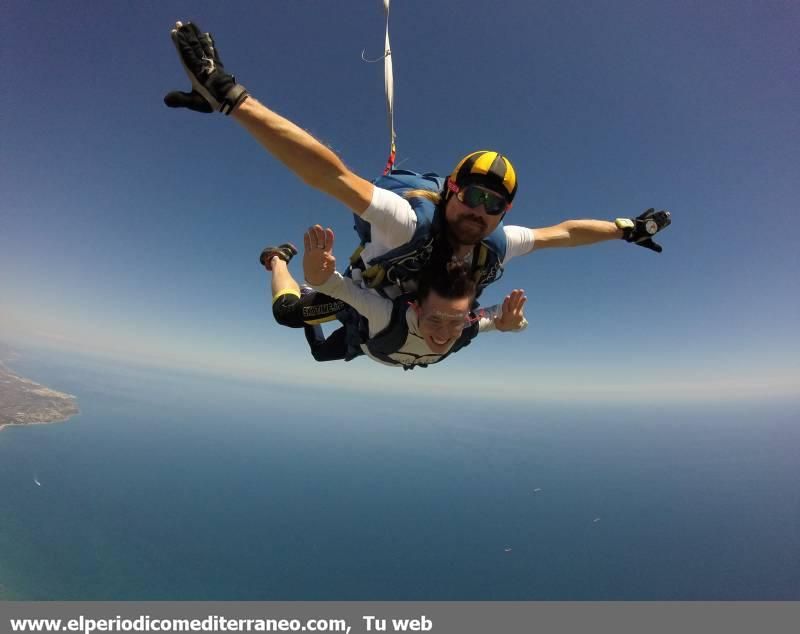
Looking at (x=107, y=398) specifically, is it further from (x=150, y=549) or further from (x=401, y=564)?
(x=401, y=564)

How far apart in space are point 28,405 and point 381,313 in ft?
318

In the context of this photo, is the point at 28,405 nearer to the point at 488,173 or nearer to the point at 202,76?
the point at 202,76

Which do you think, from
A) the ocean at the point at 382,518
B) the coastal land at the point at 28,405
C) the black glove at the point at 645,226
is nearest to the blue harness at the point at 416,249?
the black glove at the point at 645,226

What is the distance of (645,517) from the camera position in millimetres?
46094

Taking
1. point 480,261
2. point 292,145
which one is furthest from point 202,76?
point 480,261

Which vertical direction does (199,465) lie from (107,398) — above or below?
below

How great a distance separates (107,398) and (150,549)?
11084 centimetres

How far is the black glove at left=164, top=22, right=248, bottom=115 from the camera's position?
3.06ft

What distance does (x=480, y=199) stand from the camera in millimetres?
1531

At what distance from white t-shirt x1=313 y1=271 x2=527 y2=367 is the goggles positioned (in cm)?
60

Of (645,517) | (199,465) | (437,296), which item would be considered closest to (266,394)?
(199,465)

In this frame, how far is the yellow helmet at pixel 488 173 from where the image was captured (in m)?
1.51

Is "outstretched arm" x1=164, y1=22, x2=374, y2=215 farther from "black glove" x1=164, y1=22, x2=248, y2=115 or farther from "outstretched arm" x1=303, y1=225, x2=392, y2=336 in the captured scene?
"outstretched arm" x1=303, y1=225, x2=392, y2=336

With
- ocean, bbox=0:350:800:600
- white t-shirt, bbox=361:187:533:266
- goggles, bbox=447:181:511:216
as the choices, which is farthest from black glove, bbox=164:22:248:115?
ocean, bbox=0:350:800:600
